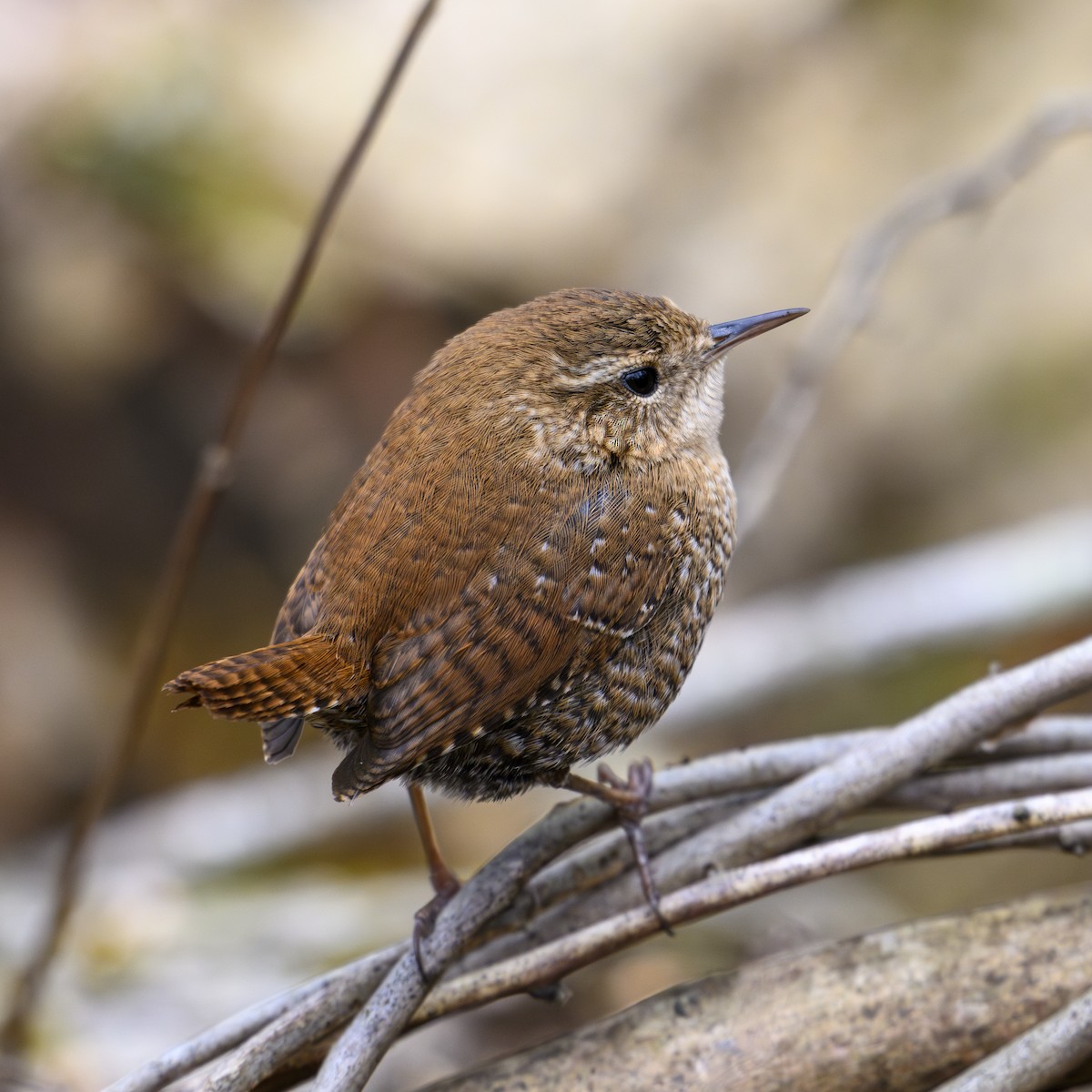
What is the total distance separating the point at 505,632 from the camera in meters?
2.04

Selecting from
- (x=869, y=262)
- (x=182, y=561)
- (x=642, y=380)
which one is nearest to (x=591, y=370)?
(x=642, y=380)

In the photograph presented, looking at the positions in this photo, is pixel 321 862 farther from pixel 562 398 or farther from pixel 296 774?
pixel 562 398

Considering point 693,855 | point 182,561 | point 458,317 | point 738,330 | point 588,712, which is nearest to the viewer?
point 693,855

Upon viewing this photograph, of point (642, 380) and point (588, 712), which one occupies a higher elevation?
point (642, 380)

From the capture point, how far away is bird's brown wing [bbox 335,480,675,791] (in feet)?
6.55

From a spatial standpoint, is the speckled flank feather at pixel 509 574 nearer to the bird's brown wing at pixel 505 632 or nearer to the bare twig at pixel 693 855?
the bird's brown wing at pixel 505 632

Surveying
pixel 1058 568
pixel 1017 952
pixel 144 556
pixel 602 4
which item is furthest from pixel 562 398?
pixel 602 4

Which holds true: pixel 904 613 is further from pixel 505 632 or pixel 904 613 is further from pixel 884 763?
pixel 505 632

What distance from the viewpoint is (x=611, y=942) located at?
1.87m

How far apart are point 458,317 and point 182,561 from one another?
3.03 metres

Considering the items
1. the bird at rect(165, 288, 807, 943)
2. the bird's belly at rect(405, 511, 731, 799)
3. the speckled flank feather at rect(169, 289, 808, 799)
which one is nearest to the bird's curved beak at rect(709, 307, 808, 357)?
the bird at rect(165, 288, 807, 943)

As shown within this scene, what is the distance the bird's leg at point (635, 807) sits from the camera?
6.42ft

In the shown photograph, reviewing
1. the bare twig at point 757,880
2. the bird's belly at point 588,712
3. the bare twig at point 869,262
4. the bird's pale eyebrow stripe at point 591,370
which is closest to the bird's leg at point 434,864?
the bird's belly at point 588,712

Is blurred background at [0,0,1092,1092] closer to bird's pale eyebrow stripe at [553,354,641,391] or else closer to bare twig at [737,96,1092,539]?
bare twig at [737,96,1092,539]
